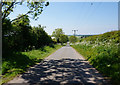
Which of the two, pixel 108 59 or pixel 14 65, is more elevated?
pixel 108 59

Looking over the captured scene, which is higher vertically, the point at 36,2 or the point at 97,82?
the point at 36,2

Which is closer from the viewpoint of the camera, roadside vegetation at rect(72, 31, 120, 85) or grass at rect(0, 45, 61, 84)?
roadside vegetation at rect(72, 31, 120, 85)

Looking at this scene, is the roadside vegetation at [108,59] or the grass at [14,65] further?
the grass at [14,65]

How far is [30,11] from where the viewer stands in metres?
10.9

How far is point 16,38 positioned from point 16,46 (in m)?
1.18

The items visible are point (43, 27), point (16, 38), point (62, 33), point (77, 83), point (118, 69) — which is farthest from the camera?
point (62, 33)

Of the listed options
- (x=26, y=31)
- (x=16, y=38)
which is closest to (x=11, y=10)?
(x=16, y=38)

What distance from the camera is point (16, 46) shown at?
531 inches

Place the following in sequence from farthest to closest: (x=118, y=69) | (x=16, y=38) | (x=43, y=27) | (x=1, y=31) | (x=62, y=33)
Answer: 1. (x=62, y=33)
2. (x=43, y=27)
3. (x=16, y=38)
4. (x=1, y=31)
5. (x=118, y=69)

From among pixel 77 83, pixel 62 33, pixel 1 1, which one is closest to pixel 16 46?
pixel 1 1

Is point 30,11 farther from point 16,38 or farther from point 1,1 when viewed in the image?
point 16,38

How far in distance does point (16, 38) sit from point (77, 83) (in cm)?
1029

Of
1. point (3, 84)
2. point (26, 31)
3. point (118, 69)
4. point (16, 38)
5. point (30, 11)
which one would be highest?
point (30, 11)

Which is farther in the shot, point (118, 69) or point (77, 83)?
point (118, 69)
